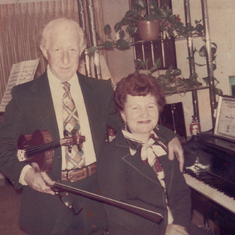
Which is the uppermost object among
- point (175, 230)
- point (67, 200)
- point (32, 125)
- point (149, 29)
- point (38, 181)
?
point (149, 29)

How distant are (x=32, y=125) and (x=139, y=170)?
0.53 metres

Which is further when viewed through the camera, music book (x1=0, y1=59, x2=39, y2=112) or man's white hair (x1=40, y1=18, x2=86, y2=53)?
music book (x1=0, y1=59, x2=39, y2=112)

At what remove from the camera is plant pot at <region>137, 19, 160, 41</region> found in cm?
258

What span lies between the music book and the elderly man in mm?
357

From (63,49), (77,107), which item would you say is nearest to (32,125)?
(77,107)

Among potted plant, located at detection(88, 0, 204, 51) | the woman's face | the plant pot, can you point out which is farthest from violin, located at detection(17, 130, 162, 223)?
the plant pot

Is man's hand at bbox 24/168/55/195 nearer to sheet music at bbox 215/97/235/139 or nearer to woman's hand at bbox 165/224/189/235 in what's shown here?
woman's hand at bbox 165/224/189/235

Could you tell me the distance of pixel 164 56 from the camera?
3117mm

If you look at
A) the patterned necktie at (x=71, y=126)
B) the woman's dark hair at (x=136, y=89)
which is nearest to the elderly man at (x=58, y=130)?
the patterned necktie at (x=71, y=126)

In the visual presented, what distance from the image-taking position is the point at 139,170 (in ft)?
4.81

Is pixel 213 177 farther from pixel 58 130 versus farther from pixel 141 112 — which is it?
pixel 58 130

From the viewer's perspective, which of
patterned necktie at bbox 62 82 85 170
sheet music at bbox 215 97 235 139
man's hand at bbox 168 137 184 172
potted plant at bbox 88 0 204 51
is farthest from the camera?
potted plant at bbox 88 0 204 51

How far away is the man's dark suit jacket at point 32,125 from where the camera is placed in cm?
132

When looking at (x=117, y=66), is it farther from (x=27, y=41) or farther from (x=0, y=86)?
(x=0, y=86)
